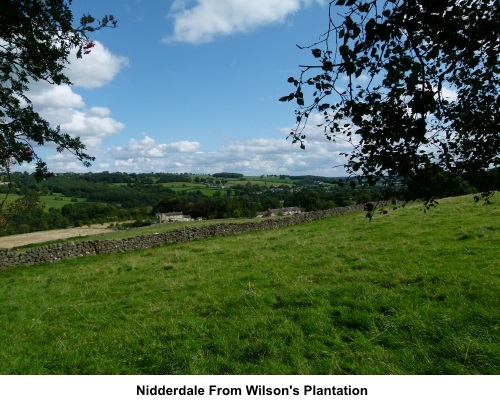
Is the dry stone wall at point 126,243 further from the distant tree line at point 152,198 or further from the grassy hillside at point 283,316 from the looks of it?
the grassy hillside at point 283,316

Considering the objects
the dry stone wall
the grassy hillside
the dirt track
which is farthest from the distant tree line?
the dry stone wall

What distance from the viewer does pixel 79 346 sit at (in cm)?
671

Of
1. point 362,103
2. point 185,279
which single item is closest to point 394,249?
point 185,279

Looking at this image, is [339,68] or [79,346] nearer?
[339,68]

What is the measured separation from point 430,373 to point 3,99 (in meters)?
6.05

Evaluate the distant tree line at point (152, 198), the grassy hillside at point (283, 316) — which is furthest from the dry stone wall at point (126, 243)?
the grassy hillside at point (283, 316)

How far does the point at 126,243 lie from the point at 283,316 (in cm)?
1790

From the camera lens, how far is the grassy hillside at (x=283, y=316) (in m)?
5.55

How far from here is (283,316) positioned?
7320mm

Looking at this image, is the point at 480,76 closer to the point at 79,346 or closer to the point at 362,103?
the point at 362,103

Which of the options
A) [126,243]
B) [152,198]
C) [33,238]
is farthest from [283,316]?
[152,198]

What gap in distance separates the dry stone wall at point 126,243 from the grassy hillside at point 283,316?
6711 mm

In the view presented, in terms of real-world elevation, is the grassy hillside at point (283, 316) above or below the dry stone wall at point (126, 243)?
above

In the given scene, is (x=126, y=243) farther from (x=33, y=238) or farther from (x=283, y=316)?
(x=283, y=316)
